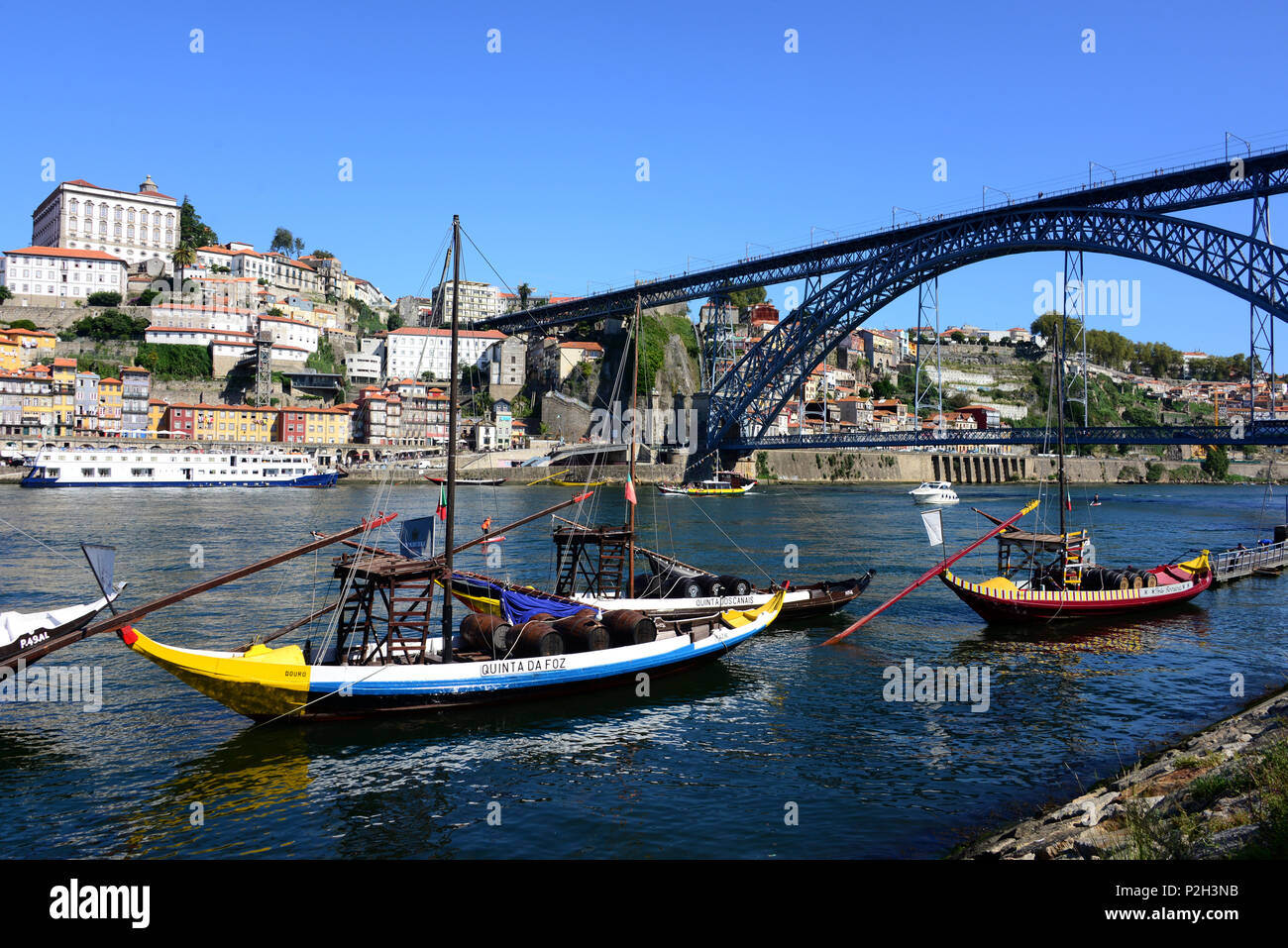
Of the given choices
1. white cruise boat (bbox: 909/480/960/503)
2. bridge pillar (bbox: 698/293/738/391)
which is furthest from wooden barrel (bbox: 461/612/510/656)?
bridge pillar (bbox: 698/293/738/391)

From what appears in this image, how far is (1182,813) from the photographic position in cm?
862

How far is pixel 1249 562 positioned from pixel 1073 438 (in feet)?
103

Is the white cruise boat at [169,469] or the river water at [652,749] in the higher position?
the white cruise boat at [169,469]

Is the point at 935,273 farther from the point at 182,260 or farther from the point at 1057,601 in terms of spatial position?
the point at 182,260

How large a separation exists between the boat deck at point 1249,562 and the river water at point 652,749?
4899mm

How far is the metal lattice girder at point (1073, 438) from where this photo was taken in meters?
52.0

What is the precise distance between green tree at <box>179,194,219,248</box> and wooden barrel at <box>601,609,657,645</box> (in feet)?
409

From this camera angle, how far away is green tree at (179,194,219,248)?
123419 millimetres

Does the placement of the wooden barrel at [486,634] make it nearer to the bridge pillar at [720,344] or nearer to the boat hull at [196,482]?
the boat hull at [196,482]

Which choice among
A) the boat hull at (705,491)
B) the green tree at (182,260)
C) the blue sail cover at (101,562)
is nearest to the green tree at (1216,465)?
the boat hull at (705,491)

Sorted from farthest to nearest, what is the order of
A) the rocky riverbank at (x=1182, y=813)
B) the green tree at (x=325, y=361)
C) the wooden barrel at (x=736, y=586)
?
the green tree at (x=325, y=361) < the wooden barrel at (x=736, y=586) < the rocky riverbank at (x=1182, y=813)

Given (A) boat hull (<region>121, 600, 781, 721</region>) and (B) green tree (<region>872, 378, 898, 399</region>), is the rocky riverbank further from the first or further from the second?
(B) green tree (<region>872, 378, 898, 399</region>)
